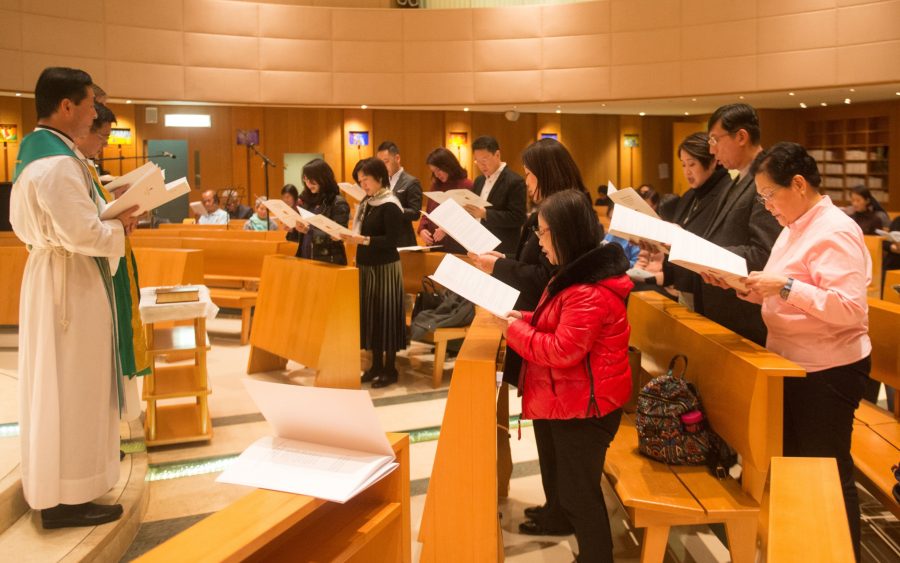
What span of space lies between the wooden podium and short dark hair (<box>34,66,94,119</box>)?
1.83 metres

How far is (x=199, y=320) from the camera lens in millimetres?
4367

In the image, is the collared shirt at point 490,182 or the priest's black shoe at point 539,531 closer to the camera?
the priest's black shoe at point 539,531

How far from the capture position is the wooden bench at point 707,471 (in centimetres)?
237

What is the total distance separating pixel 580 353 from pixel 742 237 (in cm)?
94

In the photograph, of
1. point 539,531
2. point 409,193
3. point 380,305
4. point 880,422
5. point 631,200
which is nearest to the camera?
point 539,531

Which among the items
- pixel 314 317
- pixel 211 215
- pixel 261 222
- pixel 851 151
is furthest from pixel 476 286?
pixel 851 151

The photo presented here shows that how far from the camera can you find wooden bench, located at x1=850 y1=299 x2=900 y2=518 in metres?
2.89

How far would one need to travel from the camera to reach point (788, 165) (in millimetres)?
→ 2502

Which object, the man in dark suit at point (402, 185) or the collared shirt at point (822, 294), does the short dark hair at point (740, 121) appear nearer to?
the collared shirt at point (822, 294)

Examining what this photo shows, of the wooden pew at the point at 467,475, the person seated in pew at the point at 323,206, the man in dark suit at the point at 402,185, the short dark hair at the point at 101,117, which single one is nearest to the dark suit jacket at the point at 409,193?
the man in dark suit at the point at 402,185

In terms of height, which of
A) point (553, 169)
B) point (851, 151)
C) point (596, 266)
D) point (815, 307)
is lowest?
point (815, 307)

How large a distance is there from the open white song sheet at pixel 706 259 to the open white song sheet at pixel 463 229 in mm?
837

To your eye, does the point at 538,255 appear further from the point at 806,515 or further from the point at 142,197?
the point at 806,515

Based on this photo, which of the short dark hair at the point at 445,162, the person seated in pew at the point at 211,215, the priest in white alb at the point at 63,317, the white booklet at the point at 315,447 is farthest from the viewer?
the person seated in pew at the point at 211,215
